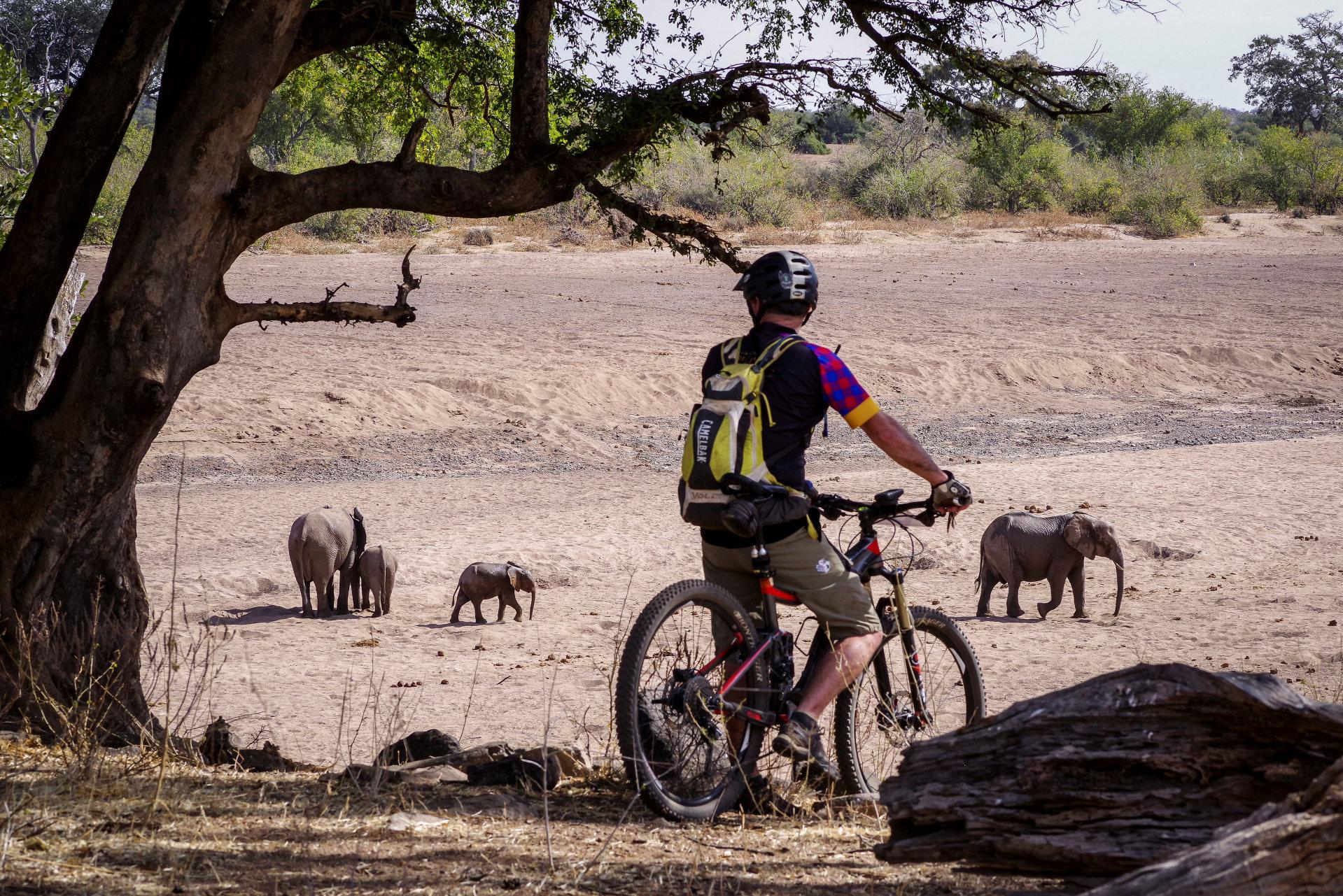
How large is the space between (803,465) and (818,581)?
0.41 m

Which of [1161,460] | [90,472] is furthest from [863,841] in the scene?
[1161,460]

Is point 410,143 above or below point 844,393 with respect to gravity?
above

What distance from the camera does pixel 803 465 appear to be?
453cm

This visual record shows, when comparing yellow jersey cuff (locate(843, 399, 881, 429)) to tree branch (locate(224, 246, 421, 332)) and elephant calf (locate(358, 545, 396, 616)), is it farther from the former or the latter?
elephant calf (locate(358, 545, 396, 616))

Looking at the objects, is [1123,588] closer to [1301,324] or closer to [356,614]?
[356,614]

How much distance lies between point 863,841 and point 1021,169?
1435 inches

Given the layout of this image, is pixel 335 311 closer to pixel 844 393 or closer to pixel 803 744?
pixel 844 393

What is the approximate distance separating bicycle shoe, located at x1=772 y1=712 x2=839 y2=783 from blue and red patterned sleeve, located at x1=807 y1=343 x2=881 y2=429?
1041 mm

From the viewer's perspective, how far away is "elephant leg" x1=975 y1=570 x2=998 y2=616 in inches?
420

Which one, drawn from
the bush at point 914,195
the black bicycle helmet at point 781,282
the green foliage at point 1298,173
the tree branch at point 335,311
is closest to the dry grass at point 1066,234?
the bush at point 914,195

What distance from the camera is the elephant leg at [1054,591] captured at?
10.6 metres

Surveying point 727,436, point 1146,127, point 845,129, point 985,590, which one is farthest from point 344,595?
point 845,129

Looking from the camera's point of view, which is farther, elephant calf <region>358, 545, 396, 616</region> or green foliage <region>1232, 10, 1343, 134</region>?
green foliage <region>1232, 10, 1343, 134</region>

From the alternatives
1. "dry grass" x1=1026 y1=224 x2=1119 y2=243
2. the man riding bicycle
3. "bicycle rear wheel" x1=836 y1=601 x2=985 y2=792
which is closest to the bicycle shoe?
the man riding bicycle
